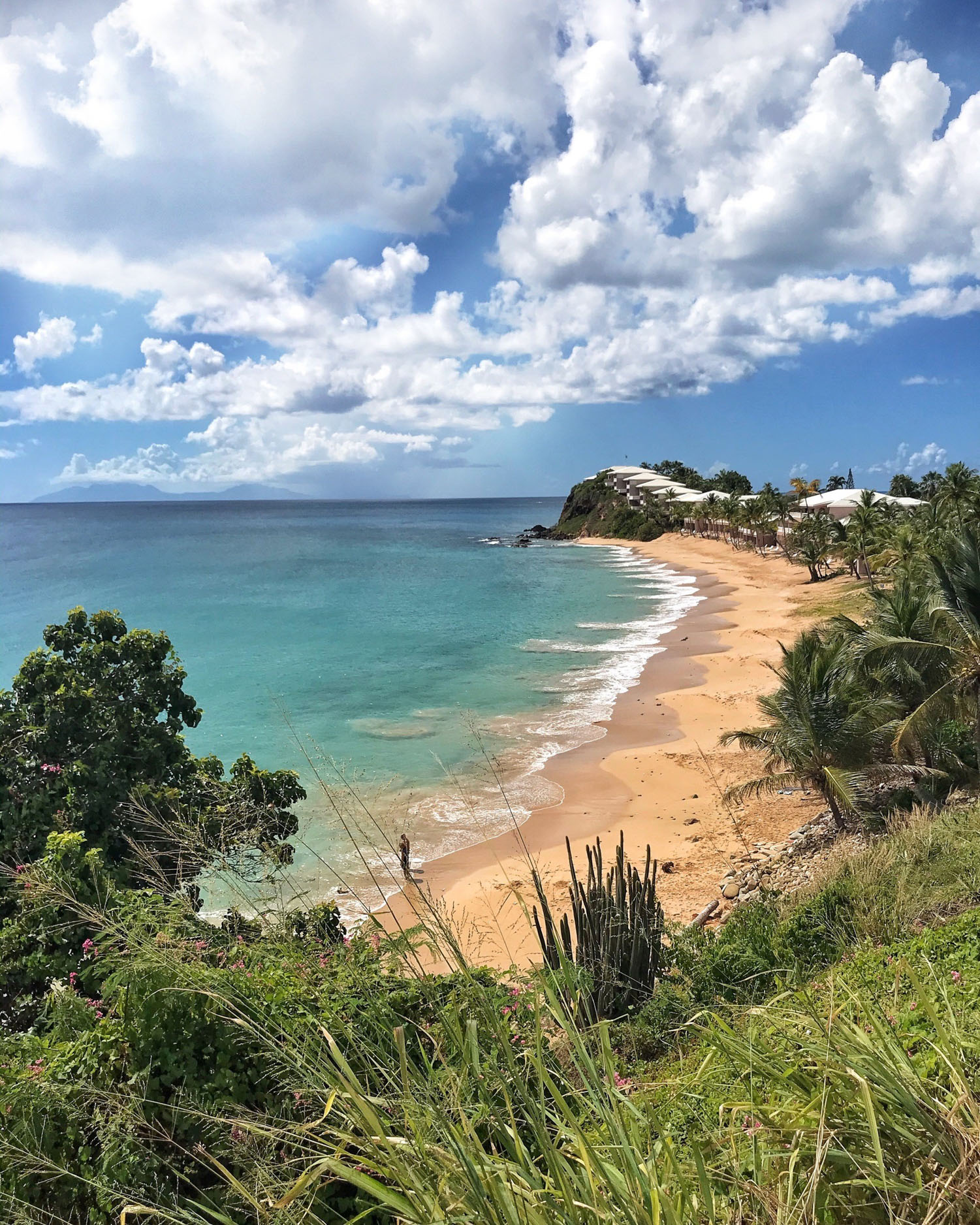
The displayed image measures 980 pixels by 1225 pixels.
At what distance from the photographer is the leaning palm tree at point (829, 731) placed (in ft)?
43.9

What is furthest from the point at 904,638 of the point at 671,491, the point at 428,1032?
the point at 671,491

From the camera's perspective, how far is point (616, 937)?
7.48 m

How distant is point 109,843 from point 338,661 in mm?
25786

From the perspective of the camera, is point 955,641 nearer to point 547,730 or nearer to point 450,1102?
point 547,730

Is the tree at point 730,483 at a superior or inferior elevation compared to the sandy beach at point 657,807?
superior

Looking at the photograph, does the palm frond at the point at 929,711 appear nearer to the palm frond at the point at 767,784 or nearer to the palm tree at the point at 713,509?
the palm frond at the point at 767,784

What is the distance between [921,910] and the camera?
324 inches

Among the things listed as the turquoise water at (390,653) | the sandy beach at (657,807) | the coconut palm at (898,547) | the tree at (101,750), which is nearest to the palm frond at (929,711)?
the sandy beach at (657,807)

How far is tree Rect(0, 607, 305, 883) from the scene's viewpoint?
884 centimetres

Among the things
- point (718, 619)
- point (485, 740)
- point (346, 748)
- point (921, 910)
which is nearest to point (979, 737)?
point (921, 910)

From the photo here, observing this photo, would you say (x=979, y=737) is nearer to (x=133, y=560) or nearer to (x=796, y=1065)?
(x=796, y=1065)

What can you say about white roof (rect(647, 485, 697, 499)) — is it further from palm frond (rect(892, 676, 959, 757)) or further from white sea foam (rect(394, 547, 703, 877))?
palm frond (rect(892, 676, 959, 757))

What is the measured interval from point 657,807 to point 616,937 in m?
9.92

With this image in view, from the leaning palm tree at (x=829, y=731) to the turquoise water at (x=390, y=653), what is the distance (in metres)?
5.59
